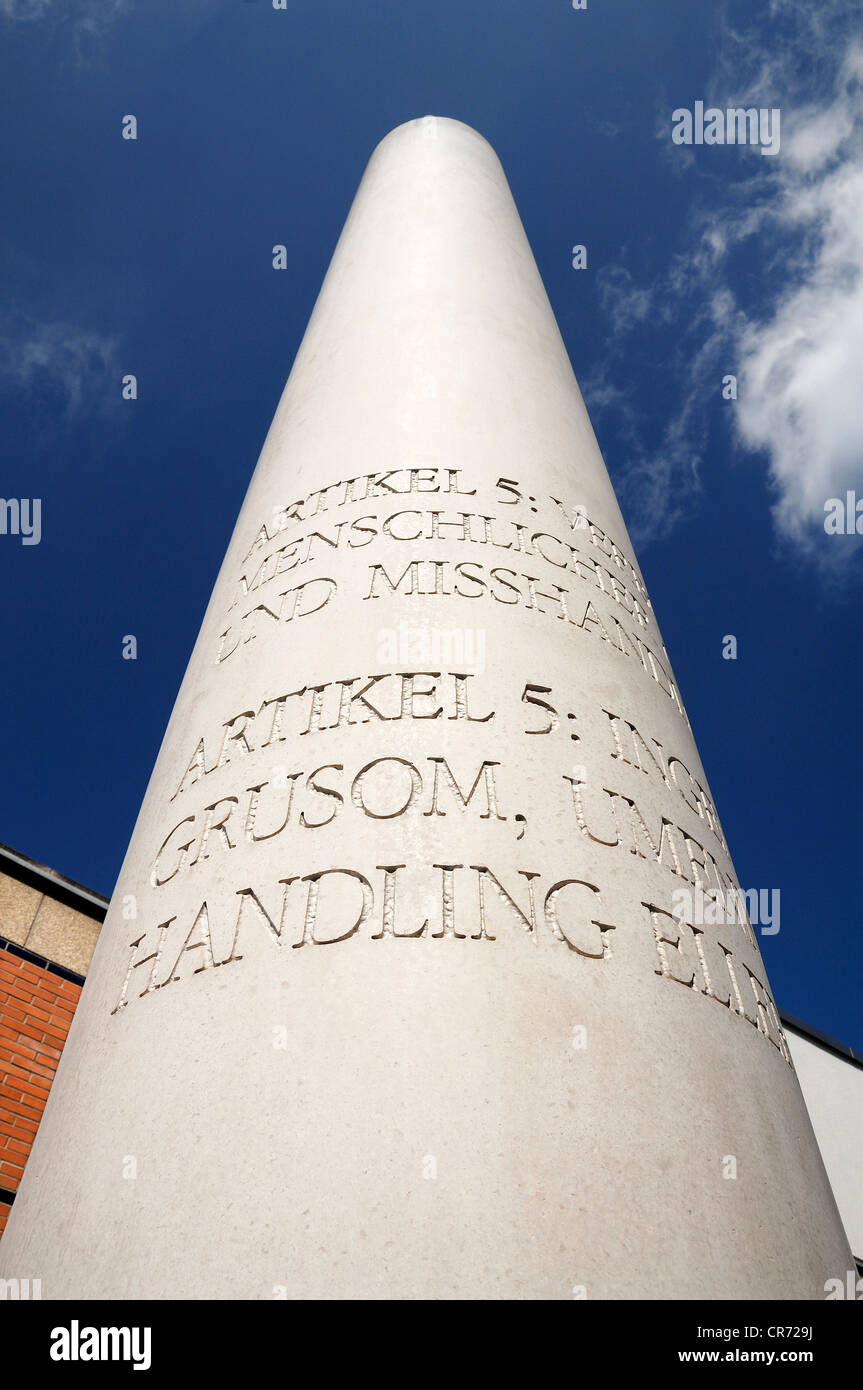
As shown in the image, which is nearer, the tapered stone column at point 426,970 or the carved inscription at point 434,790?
the tapered stone column at point 426,970

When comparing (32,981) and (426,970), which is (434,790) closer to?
(426,970)

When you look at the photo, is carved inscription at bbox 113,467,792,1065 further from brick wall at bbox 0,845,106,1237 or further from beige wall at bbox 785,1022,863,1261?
beige wall at bbox 785,1022,863,1261

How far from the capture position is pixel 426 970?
126 inches

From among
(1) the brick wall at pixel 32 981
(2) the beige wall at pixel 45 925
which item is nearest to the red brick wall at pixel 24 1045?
(1) the brick wall at pixel 32 981

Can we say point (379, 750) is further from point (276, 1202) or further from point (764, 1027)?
point (764, 1027)

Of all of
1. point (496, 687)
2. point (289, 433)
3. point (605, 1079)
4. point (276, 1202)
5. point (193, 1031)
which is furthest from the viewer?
point (289, 433)

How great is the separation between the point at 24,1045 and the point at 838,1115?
12.4 m

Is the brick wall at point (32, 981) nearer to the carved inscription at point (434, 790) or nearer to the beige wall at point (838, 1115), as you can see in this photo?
the carved inscription at point (434, 790)

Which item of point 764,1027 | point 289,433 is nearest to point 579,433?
point 289,433

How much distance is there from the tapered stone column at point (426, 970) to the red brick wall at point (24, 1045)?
18.6 ft

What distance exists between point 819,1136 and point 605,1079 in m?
13.3

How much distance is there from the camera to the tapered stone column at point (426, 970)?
8.91 ft

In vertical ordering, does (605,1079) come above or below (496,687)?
below
